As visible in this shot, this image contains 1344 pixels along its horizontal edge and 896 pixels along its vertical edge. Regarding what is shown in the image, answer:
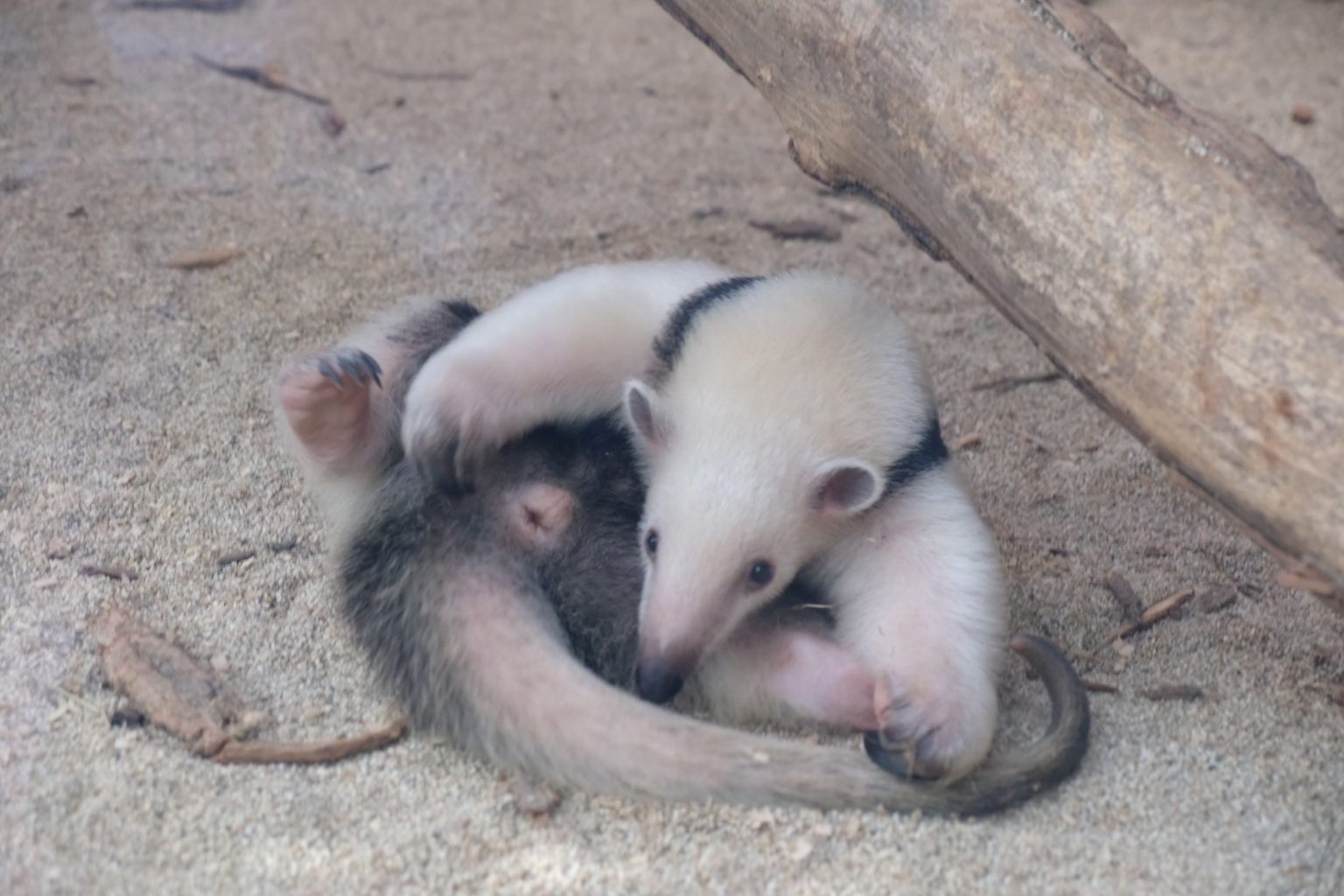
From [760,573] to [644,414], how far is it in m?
0.51

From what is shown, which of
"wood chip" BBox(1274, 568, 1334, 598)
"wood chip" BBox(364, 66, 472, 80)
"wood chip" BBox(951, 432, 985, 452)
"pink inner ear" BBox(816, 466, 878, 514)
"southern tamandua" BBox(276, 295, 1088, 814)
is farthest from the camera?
"wood chip" BBox(364, 66, 472, 80)

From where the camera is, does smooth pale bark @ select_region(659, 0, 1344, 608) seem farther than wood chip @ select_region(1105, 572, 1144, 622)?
No

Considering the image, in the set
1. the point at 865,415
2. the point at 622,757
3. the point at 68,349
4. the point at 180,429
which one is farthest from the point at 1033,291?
the point at 68,349

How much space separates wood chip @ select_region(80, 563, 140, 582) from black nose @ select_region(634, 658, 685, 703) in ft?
4.80

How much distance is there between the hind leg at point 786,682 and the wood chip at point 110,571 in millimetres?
1560

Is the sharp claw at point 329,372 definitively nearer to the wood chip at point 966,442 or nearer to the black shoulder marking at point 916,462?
the black shoulder marking at point 916,462

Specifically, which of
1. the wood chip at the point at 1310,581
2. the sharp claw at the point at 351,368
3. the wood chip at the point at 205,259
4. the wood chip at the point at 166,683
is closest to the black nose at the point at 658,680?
the wood chip at the point at 166,683

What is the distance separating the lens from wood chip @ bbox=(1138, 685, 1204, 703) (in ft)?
10.9

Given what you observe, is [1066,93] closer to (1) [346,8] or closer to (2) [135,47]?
(2) [135,47]

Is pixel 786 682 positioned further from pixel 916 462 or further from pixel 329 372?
pixel 329 372

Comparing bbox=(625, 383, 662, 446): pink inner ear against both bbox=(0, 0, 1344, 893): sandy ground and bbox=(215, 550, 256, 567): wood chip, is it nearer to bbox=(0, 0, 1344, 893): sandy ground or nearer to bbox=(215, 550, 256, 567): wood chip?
bbox=(0, 0, 1344, 893): sandy ground

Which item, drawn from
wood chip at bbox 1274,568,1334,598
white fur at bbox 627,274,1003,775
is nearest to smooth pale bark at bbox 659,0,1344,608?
wood chip at bbox 1274,568,1334,598

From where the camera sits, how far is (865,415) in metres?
3.41

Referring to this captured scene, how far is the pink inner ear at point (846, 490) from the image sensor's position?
3.25 meters
